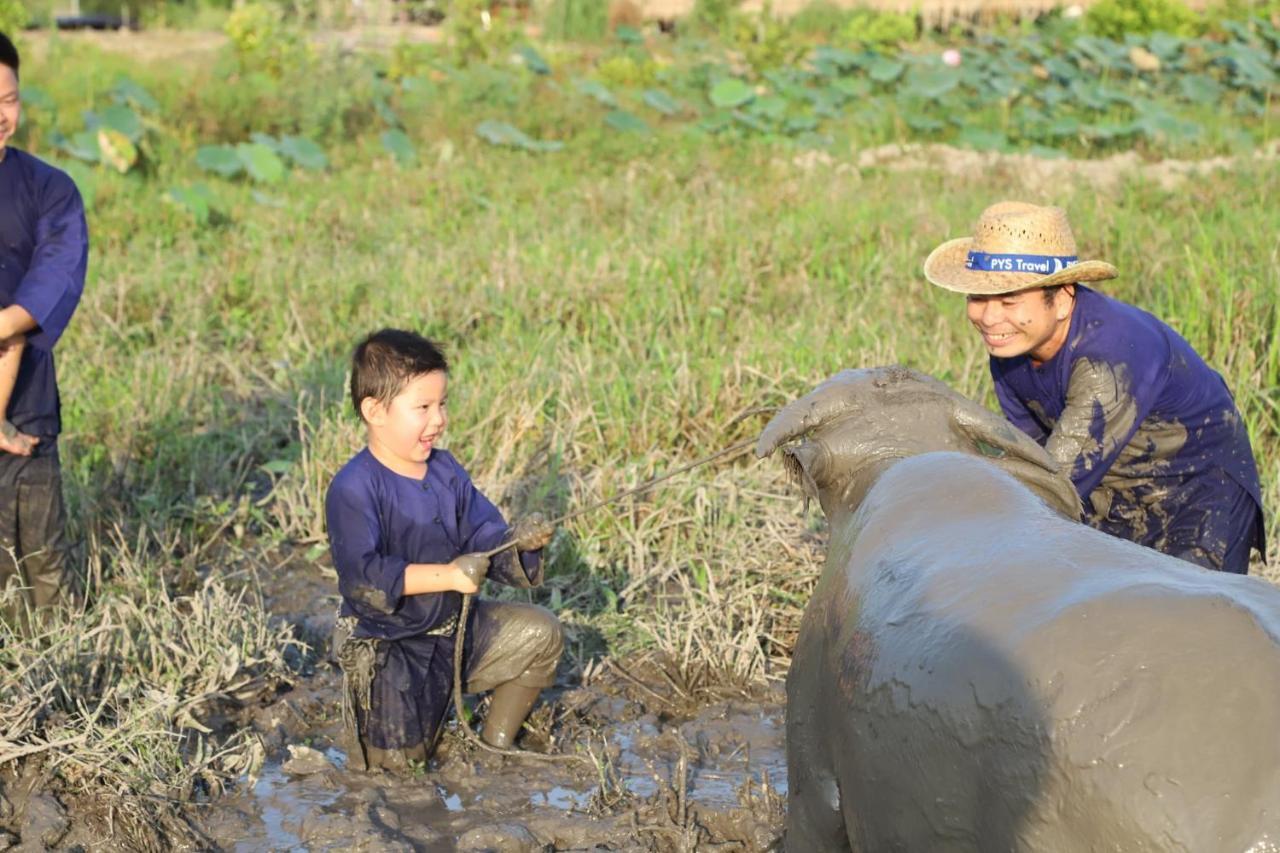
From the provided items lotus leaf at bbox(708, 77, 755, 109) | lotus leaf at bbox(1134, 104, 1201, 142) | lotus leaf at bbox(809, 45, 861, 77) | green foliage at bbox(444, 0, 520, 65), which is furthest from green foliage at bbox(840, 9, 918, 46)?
lotus leaf at bbox(1134, 104, 1201, 142)

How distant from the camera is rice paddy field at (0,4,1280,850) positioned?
4.23 metres

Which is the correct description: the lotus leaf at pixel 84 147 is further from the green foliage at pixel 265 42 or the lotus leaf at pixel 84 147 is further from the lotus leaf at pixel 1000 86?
the lotus leaf at pixel 1000 86

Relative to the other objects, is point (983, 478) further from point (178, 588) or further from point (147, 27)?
point (147, 27)

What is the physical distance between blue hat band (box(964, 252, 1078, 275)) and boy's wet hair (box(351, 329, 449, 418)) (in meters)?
1.45

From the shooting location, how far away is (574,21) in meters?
17.5

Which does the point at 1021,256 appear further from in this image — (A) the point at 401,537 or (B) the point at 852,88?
(B) the point at 852,88

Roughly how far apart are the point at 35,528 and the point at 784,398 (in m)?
2.79

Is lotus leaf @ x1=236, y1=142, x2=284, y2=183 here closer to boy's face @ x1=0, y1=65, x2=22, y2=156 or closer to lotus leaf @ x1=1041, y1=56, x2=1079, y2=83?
boy's face @ x1=0, y1=65, x2=22, y2=156

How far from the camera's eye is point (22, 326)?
4.56m

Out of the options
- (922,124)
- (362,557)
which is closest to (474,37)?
(922,124)

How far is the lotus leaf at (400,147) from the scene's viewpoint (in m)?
11.2

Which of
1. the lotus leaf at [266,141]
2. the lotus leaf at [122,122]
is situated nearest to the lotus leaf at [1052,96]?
the lotus leaf at [266,141]

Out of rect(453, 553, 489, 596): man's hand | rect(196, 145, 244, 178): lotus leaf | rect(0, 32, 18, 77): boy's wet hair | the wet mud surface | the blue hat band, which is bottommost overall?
the wet mud surface

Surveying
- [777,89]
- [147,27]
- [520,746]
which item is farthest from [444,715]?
[147,27]
